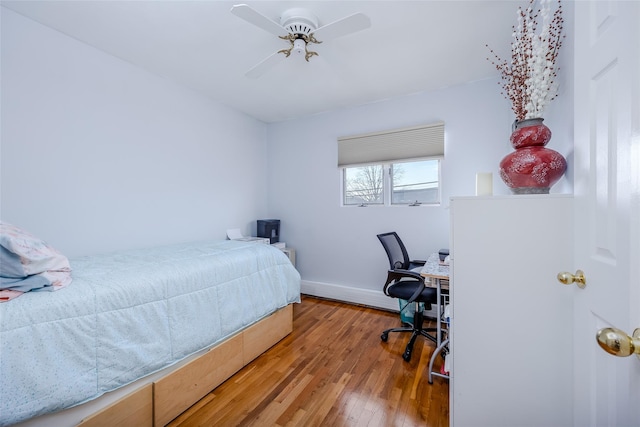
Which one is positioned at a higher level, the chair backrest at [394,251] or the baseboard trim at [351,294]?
the chair backrest at [394,251]

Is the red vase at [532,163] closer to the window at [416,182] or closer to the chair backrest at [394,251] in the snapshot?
the chair backrest at [394,251]

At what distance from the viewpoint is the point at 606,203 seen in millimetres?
690

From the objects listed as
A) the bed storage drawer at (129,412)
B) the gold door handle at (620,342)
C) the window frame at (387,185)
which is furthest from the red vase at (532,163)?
the bed storage drawer at (129,412)

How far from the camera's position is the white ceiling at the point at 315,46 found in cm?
162

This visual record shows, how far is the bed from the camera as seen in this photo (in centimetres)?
97

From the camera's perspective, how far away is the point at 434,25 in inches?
69.3

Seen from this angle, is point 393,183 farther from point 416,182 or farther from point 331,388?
point 331,388

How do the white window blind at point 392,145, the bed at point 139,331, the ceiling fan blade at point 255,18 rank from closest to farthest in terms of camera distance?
the bed at point 139,331 < the ceiling fan blade at point 255,18 < the white window blind at point 392,145

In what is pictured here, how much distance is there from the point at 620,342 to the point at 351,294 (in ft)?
9.11

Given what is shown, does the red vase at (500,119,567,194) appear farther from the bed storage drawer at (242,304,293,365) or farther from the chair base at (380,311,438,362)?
the bed storage drawer at (242,304,293,365)

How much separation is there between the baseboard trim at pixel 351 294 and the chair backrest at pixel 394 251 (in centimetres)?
68

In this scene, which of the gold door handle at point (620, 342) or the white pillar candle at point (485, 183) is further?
the white pillar candle at point (485, 183)

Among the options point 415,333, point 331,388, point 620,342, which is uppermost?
point 620,342

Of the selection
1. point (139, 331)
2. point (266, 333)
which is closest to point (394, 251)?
point (266, 333)
